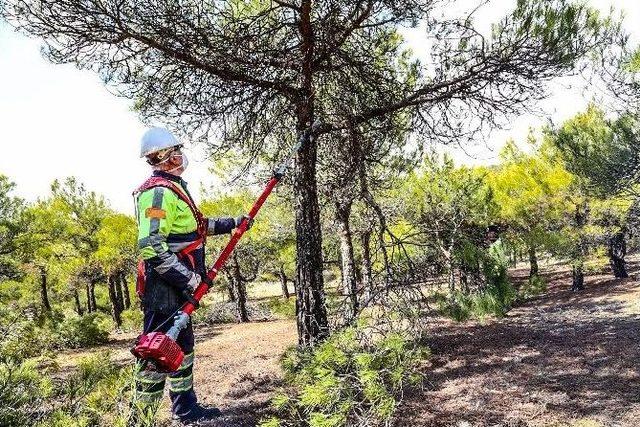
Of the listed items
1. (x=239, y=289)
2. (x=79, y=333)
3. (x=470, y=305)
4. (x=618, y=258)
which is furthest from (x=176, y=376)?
(x=618, y=258)

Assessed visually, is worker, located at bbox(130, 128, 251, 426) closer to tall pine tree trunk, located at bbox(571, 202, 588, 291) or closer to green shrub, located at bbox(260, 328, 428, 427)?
green shrub, located at bbox(260, 328, 428, 427)

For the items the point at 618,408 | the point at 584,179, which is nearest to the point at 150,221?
the point at 618,408

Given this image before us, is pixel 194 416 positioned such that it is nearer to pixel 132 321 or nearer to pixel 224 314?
pixel 132 321

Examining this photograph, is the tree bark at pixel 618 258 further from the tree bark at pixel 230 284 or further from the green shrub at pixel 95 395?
the green shrub at pixel 95 395

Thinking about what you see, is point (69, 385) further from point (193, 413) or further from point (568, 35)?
point (568, 35)

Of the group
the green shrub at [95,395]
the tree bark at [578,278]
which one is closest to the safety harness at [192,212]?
the green shrub at [95,395]

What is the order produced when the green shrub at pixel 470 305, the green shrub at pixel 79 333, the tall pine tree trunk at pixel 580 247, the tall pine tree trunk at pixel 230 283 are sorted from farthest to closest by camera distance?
the tall pine tree trunk at pixel 230 283 → the tall pine tree trunk at pixel 580 247 → the green shrub at pixel 79 333 → the green shrub at pixel 470 305

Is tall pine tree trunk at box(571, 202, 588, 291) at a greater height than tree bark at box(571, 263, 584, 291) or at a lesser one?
greater

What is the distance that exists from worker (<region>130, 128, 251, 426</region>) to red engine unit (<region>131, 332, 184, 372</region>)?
0.23 m

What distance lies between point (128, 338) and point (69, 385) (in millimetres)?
14777

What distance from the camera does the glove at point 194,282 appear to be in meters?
2.88

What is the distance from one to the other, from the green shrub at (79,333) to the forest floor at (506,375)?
20.9ft

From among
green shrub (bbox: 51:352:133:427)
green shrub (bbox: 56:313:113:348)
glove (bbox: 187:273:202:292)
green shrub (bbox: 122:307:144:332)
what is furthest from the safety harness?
green shrub (bbox: 122:307:144:332)

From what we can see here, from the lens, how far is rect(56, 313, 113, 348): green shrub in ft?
45.3
